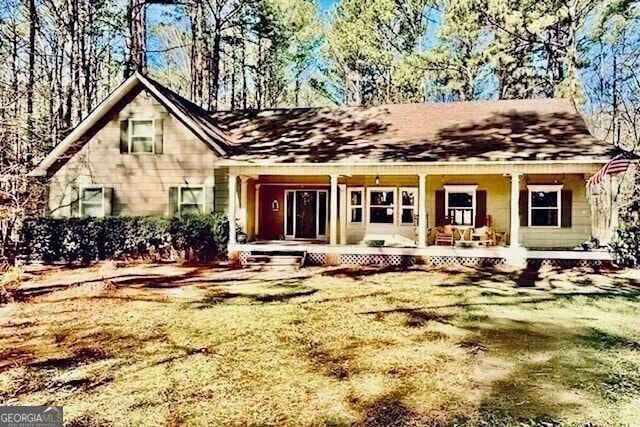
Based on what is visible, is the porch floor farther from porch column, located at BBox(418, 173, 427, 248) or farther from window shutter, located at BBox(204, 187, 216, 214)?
window shutter, located at BBox(204, 187, 216, 214)

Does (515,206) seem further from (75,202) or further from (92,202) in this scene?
(75,202)

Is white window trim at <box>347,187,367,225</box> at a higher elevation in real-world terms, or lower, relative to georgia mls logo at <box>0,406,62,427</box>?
higher

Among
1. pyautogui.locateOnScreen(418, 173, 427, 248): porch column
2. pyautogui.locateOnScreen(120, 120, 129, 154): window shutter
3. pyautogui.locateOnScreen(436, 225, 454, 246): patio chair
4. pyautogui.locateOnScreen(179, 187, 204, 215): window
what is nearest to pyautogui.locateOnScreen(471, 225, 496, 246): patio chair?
pyautogui.locateOnScreen(436, 225, 454, 246): patio chair

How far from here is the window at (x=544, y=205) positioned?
1430cm

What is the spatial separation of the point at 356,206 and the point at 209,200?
4718 mm

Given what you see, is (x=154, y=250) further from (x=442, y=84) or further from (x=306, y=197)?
(x=442, y=84)

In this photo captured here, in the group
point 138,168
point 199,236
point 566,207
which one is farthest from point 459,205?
point 138,168

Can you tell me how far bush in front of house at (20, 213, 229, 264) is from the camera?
46.3 feet

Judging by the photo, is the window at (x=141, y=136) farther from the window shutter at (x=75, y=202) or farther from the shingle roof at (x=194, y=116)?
the window shutter at (x=75, y=202)

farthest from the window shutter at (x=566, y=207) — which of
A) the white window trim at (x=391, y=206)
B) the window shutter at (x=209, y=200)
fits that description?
the window shutter at (x=209, y=200)

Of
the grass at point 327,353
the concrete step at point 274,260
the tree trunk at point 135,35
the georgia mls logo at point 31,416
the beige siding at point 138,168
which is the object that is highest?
the tree trunk at point 135,35

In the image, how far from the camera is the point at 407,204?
603 inches

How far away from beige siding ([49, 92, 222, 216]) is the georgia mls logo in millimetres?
10713

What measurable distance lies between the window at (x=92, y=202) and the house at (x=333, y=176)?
0.11 ft
